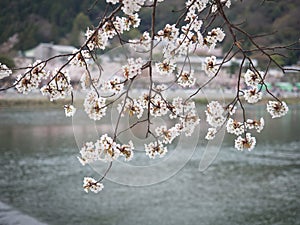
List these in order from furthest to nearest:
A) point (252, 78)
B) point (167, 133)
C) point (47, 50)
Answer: point (47, 50)
point (167, 133)
point (252, 78)

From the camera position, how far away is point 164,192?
15.2 ft

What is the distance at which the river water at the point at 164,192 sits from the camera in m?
3.66

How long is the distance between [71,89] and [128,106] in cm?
18

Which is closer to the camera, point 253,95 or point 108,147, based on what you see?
point 108,147

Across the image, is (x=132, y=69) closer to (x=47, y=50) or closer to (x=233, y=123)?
(x=233, y=123)

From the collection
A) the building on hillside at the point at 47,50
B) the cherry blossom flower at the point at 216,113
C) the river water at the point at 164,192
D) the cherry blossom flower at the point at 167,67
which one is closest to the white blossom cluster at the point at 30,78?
the cherry blossom flower at the point at 167,67

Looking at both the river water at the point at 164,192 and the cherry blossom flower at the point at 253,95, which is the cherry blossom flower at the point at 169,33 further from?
the river water at the point at 164,192

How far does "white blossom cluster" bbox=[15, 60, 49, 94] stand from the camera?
0.84m

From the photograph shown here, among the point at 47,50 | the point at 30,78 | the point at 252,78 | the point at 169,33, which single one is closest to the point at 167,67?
the point at 169,33

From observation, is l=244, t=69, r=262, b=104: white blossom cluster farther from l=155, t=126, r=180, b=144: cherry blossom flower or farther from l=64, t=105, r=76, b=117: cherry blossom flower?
l=64, t=105, r=76, b=117: cherry blossom flower

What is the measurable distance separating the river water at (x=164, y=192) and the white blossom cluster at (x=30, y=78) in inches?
41.2

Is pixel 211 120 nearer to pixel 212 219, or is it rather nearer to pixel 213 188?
pixel 212 219

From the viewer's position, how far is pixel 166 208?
395cm

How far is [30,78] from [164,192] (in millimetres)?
3895
